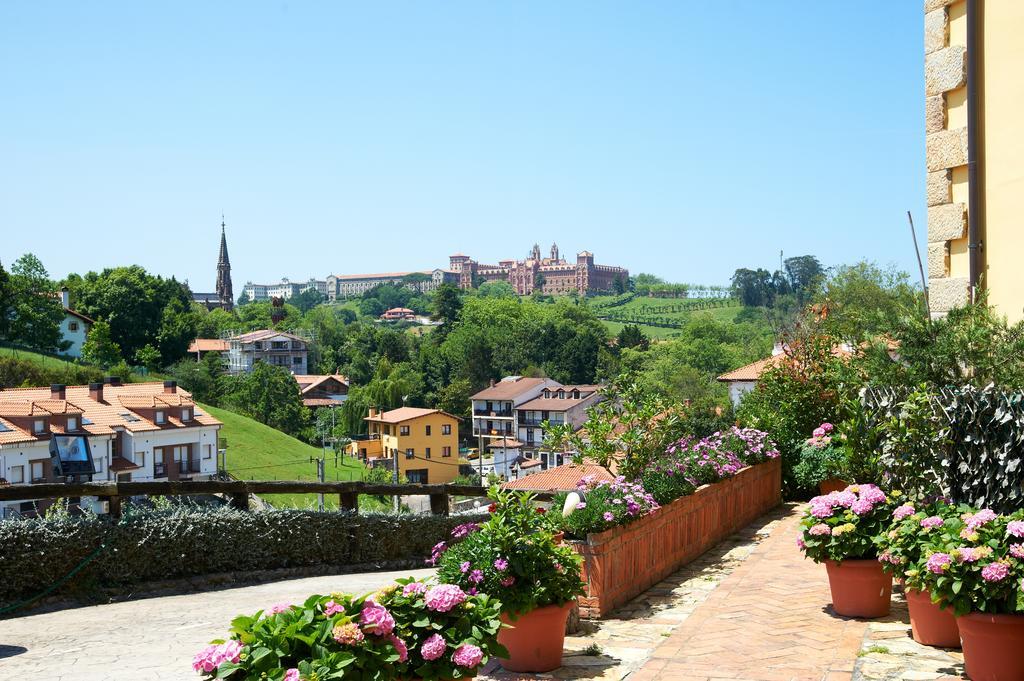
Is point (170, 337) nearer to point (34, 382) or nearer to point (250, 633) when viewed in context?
point (34, 382)

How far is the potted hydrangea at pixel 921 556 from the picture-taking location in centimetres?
500

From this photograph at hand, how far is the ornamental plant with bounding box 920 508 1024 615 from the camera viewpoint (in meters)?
4.37

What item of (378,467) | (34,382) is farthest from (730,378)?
(34,382)

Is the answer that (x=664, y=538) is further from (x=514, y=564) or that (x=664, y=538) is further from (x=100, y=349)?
(x=100, y=349)

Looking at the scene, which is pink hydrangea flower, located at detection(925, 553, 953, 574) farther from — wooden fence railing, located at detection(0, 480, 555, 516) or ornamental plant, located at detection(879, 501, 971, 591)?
wooden fence railing, located at detection(0, 480, 555, 516)

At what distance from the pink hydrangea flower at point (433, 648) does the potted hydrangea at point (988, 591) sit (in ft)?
8.67

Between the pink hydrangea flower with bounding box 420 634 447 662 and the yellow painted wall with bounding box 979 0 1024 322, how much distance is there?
4.79m

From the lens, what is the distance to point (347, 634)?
357cm

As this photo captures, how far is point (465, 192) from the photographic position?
103125 millimetres

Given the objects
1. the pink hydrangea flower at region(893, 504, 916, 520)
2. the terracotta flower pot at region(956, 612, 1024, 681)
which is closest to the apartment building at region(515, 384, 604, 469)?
the pink hydrangea flower at region(893, 504, 916, 520)

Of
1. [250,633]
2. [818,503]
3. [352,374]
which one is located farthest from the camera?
[352,374]

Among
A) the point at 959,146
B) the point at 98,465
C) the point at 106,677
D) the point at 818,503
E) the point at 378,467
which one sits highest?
the point at 959,146

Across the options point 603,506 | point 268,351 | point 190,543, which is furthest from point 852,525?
point 268,351

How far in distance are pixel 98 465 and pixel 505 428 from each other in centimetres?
4657
